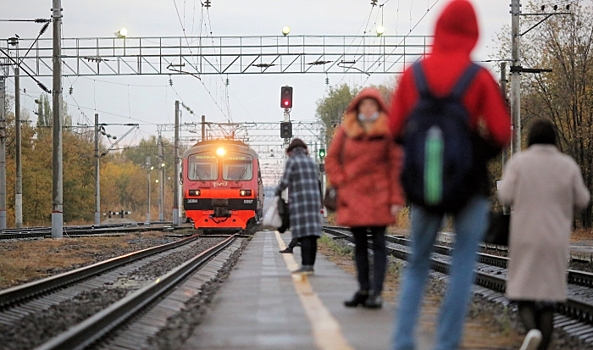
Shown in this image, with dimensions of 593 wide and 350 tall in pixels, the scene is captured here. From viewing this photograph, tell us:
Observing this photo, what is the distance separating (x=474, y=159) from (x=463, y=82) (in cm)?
43

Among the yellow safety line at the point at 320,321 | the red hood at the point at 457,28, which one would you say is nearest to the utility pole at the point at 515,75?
the yellow safety line at the point at 320,321

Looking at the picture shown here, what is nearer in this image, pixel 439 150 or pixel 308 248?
pixel 439 150

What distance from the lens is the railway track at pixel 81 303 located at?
815cm

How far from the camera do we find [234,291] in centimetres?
1109

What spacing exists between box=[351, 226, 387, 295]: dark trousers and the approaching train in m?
26.8

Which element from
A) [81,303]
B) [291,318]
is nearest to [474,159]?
[291,318]

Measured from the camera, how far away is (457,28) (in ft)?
18.7

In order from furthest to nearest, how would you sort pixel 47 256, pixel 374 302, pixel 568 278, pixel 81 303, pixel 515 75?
pixel 515 75 < pixel 47 256 < pixel 568 278 < pixel 81 303 < pixel 374 302

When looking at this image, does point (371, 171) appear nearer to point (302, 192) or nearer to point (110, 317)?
point (110, 317)

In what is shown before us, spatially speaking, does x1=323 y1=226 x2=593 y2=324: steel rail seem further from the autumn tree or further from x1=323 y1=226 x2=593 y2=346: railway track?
the autumn tree

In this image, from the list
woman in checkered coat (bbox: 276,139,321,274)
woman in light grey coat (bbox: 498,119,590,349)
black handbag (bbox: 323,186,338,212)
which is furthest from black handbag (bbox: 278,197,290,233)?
woman in light grey coat (bbox: 498,119,590,349)

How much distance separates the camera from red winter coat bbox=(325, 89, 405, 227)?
316 inches

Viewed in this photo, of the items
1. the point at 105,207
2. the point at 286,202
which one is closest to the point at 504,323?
the point at 286,202

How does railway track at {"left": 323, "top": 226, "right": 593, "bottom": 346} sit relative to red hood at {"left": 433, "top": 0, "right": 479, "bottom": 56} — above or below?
below
